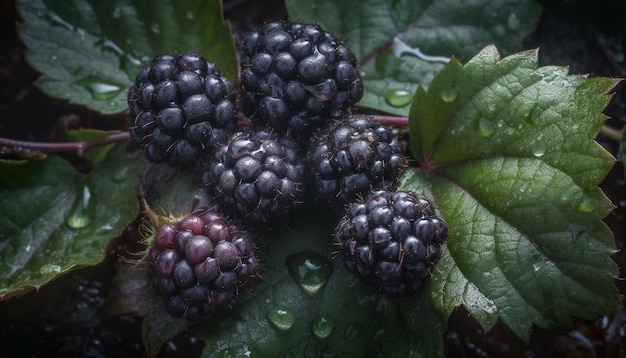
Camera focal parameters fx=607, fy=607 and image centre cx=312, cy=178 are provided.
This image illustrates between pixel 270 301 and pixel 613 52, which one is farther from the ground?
pixel 613 52

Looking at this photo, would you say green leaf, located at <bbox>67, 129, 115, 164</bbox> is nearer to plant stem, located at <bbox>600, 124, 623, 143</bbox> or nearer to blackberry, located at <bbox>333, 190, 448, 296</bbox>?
blackberry, located at <bbox>333, 190, 448, 296</bbox>

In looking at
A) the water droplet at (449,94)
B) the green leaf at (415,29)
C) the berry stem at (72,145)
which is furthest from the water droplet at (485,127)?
the berry stem at (72,145)

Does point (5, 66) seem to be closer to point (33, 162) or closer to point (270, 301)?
point (33, 162)

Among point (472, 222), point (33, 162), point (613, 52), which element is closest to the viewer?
point (472, 222)

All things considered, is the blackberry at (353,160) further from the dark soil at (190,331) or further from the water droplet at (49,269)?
the water droplet at (49,269)

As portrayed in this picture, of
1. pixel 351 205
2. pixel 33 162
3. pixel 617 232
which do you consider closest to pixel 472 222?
pixel 351 205

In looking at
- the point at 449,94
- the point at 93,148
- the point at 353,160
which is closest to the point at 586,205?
the point at 449,94

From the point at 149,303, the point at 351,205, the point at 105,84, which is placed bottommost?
the point at 149,303
